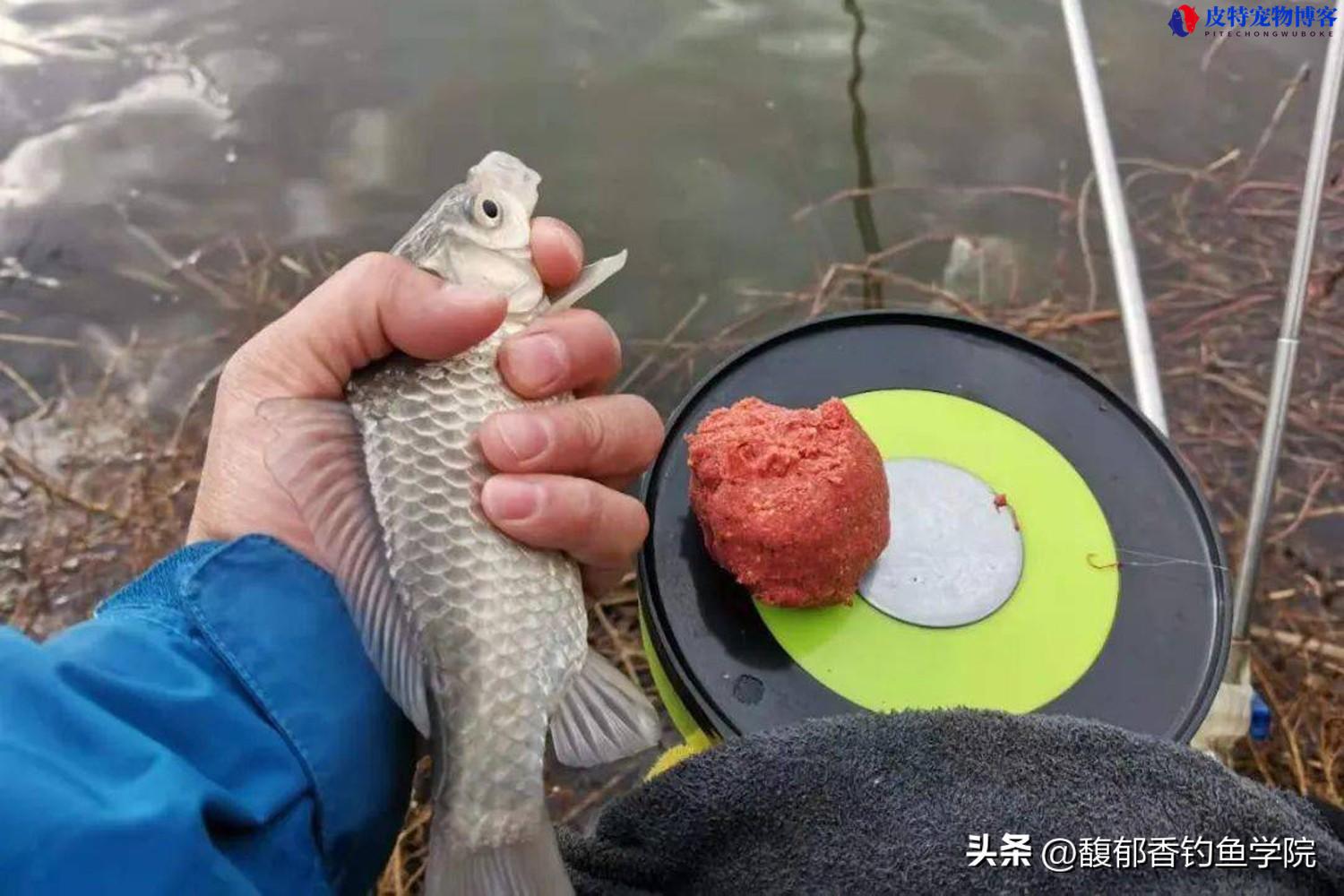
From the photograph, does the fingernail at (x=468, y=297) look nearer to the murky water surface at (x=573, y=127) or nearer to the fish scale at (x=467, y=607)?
the fish scale at (x=467, y=607)

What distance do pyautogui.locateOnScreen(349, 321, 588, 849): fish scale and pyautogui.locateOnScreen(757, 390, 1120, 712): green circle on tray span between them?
0.48m

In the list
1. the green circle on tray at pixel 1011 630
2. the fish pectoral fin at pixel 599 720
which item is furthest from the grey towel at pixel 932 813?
the green circle on tray at pixel 1011 630

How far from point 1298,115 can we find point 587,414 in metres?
3.43

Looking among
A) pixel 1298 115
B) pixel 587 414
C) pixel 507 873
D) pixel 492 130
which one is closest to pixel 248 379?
pixel 587 414

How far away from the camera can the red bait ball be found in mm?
1624

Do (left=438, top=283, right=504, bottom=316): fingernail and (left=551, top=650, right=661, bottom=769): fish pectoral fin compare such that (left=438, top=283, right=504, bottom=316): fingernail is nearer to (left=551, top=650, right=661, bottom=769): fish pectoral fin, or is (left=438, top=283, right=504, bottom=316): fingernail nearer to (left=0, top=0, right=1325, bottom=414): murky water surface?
(left=551, top=650, right=661, bottom=769): fish pectoral fin

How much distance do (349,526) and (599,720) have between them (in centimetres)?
40

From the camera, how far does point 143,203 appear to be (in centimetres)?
380

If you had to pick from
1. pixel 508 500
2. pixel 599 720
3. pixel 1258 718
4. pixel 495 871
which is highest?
pixel 508 500

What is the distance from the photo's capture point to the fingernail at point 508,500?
1360 mm

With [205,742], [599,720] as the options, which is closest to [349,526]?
[205,742]

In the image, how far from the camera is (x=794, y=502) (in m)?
1.64

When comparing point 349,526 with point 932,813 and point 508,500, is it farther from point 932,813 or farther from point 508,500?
point 932,813

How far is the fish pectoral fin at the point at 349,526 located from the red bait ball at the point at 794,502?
547mm
